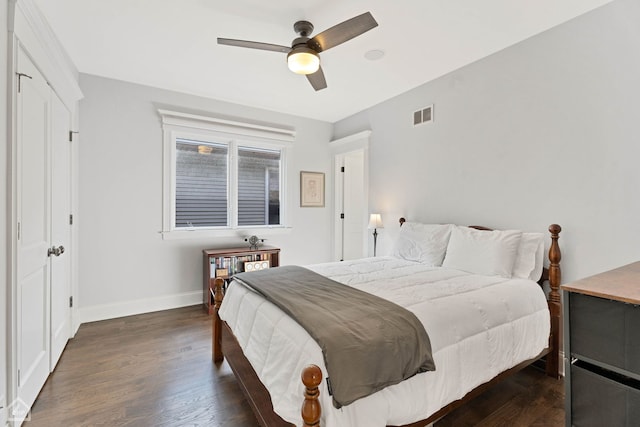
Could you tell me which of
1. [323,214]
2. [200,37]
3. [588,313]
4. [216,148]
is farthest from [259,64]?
[588,313]

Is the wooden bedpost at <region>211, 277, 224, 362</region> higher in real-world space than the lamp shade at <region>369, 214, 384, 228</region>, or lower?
lower

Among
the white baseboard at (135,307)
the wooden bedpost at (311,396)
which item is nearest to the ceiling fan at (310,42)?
the wooden bedpost at (311,396)

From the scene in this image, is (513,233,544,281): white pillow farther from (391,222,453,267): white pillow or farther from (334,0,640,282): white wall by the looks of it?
(391,222,453,267): white pillow

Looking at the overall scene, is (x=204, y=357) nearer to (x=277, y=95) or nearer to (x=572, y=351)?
(x=572, y=351)

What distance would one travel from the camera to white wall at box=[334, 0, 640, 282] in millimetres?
2111

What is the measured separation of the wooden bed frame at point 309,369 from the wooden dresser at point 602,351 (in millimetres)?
509

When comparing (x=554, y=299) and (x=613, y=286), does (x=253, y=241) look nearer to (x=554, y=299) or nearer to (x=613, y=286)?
(x=554, y=299)

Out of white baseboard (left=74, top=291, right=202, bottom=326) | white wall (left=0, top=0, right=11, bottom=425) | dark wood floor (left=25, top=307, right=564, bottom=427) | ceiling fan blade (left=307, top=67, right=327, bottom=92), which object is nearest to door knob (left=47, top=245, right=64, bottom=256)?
white wall (left=0, top=0, right=11, bottom=425)

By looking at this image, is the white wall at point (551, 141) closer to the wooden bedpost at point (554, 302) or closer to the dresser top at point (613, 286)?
the wooden bedpost at point (554, 302)

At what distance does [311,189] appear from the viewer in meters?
4.91

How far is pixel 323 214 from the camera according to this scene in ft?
16.6

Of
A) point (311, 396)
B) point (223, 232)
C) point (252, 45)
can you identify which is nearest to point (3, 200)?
point (252, 45)

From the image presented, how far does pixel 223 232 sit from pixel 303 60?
105 inches

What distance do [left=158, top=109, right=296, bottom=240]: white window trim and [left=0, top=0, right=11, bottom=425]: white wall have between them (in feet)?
6.88
